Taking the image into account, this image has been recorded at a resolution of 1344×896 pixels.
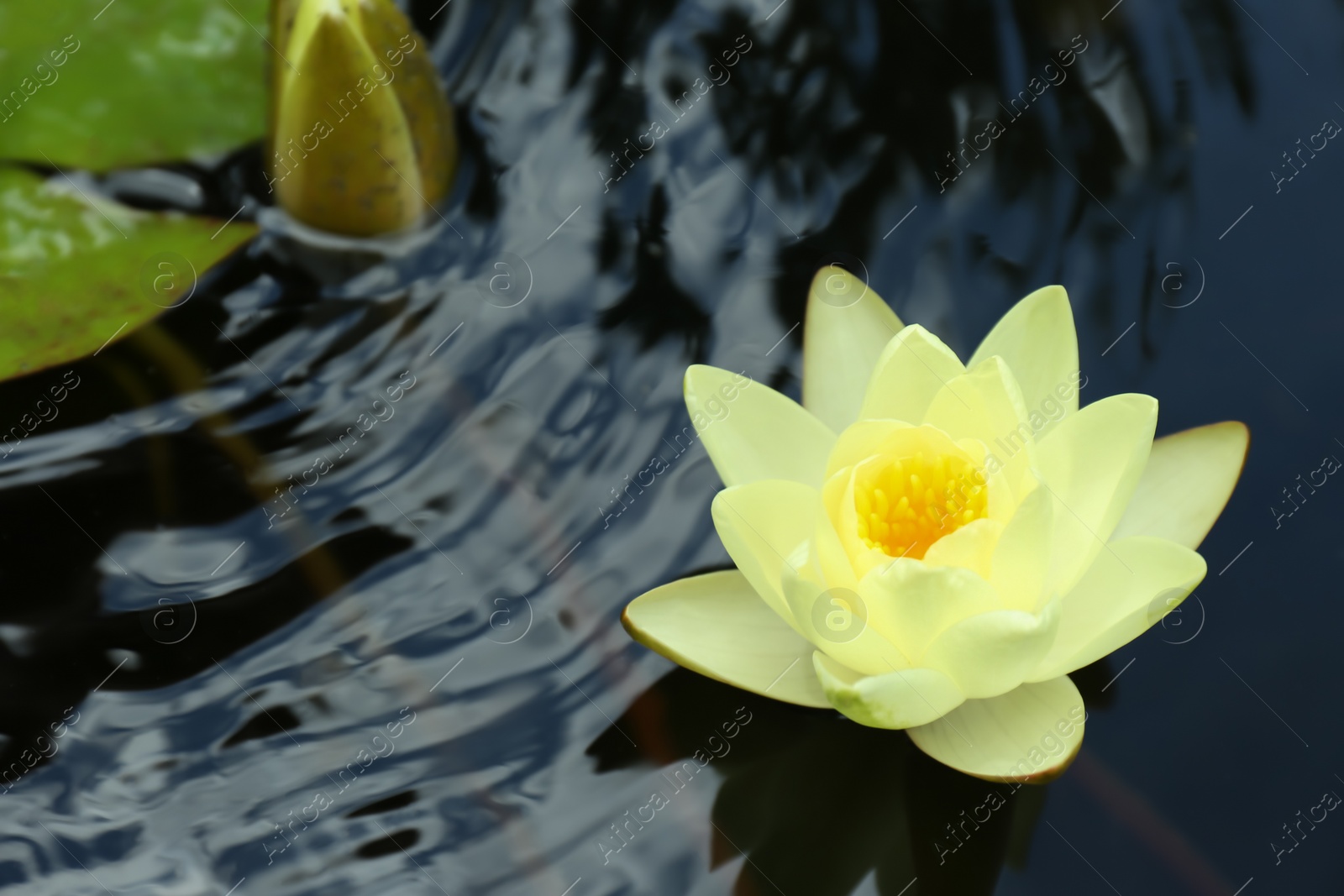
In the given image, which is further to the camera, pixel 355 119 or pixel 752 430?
pixel 355 119

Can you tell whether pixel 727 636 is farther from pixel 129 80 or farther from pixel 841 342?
pixel 129 80

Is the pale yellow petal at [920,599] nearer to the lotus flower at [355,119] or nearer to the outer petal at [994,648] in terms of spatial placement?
the outer petal at [994,648]

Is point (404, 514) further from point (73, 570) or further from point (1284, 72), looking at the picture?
point (1284, 72)

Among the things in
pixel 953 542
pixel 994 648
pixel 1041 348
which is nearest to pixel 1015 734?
pixel 994 648

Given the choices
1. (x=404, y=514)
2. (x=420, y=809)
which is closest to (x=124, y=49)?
(x=404, y=514)

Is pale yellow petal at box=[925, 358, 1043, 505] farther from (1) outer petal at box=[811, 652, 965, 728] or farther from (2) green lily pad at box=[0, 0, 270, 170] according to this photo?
(2) green lily pad at box=[0, 0, 270, 170]

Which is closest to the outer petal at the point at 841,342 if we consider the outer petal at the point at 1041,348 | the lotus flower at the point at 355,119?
the outer petal at the point at 1041,348
